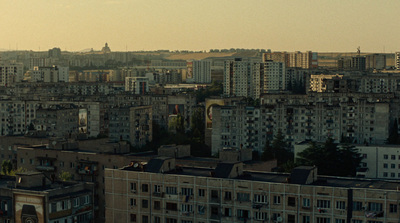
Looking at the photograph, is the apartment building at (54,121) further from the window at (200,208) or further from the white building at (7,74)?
the white building at (7,74)

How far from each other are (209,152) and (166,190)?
24.4 m

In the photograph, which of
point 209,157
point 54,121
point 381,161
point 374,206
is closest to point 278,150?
point 209,157

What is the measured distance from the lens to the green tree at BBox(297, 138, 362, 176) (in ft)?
105

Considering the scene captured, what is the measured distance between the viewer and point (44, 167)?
1144 inches

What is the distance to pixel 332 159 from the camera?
32.7 metres

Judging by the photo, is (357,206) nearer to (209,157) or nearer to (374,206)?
(374,206)

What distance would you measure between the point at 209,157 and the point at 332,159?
1005 centimetres

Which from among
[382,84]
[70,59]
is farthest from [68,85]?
[70,59]

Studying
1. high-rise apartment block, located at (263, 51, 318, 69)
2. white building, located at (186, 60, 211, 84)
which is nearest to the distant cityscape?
white building, located at (186, 60, 211, 84)

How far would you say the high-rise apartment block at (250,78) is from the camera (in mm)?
76000

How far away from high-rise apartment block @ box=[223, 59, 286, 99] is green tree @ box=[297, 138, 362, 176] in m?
41.1

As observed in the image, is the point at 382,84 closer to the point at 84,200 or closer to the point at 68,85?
the point at 68,85

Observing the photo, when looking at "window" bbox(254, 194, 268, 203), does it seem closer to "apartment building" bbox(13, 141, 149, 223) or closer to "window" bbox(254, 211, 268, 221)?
"window" bbox(254, 211, 268, 221)

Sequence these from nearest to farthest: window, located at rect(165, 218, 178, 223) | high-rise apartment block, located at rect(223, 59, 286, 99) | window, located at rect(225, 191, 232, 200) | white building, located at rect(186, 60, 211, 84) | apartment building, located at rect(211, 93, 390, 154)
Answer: window, located at rect(225, 191, 232, 200) → window, located at rect(165, 218, 178, 223) → apartment building, located at rect(211, 93, 390, 154) → high-rise apartment block, located at rect(223, 59, 286, 99) → white building, located at rect(186, 60, 211, 84)
